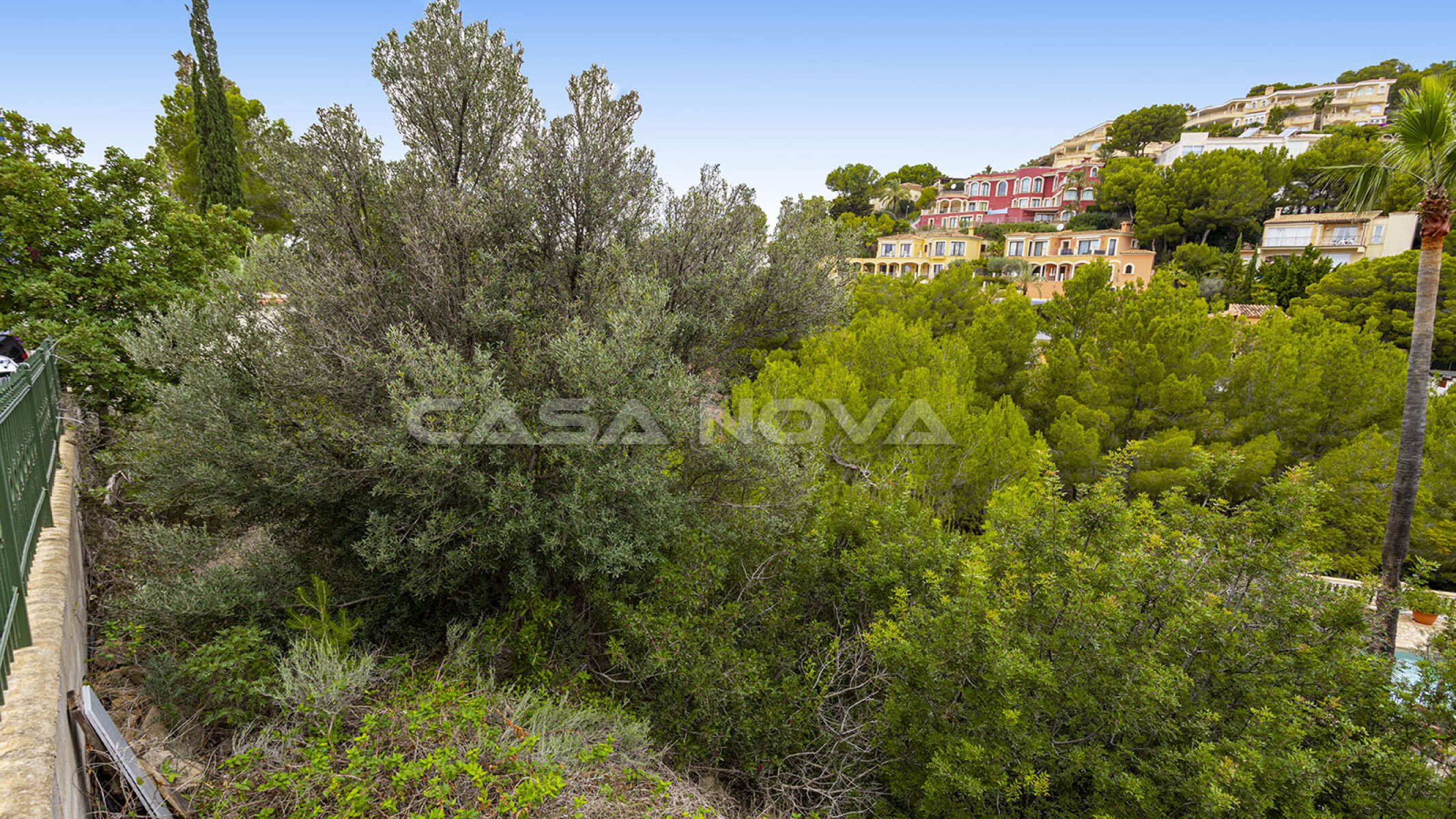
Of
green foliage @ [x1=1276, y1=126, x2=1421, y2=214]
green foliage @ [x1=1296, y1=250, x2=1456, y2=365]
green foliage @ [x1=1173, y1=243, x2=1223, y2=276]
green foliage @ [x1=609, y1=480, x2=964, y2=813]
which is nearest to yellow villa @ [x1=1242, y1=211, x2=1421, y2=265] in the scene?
green foliage @ [x1=1173, y1=243, x2=1223, y2=276]

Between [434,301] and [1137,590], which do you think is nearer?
[1137,590]

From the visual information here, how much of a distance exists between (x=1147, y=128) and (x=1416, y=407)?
233 feet

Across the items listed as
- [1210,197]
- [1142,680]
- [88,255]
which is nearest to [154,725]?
[88,255]

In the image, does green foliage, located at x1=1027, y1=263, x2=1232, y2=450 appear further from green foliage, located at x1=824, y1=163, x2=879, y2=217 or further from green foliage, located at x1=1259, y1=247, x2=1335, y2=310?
green foliage, located at x1=824, y1=163, x2=879, y2=217

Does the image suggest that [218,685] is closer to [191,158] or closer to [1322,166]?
Answer: [191,158]

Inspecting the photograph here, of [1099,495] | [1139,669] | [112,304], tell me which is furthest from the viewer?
[112,304]

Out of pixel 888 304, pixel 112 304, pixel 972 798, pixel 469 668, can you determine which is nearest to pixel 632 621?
pixel 469 668

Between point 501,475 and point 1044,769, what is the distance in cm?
499

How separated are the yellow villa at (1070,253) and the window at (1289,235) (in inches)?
265

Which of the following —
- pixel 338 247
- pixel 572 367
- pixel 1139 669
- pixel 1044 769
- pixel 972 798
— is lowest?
pixel 972 798

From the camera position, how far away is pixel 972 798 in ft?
15.9

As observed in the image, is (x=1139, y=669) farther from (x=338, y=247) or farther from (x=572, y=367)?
(x=338, y=247)

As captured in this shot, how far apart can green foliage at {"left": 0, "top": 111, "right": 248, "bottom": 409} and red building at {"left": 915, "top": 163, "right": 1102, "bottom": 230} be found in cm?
5267

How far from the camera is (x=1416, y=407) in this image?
8.17m
